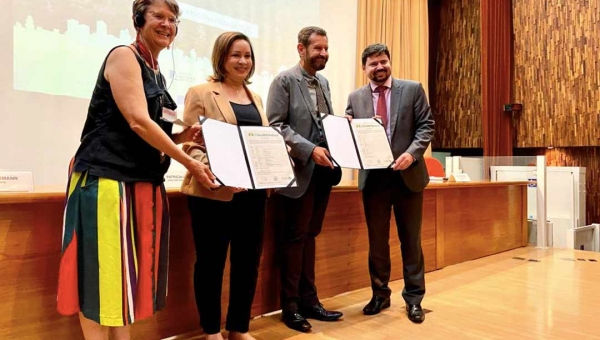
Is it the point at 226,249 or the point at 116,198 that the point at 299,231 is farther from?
the point at 116,198

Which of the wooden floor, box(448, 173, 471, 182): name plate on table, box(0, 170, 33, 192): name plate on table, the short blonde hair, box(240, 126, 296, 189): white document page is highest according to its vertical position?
the short blonde hair

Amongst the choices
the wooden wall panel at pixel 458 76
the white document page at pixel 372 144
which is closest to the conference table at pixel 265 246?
the white document page at pixel 372 144

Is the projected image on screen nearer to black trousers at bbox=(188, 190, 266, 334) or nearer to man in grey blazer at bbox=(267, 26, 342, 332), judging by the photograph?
man in grey blazer at bbox=(267, 26, 342, 332)

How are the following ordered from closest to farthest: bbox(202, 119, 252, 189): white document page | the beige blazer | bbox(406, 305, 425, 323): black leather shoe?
bbox(202, 119, 252, 189): white document page, the beige blazer, bbox(406, 305, 425, 323): black leather shoe

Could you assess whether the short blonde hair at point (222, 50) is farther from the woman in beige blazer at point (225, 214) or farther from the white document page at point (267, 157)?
the white document page at point (267, 157)

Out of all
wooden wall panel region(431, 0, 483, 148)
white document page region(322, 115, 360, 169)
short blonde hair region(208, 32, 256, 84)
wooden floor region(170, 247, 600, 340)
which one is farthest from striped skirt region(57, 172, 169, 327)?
wooden wall panel region(431, 0, 483, 148)

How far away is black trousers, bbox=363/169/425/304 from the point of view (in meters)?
2.16

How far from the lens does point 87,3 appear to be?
10.2ft

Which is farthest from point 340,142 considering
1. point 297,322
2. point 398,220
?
point 297,322

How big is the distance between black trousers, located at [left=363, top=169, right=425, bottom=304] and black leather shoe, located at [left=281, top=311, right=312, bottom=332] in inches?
17.9

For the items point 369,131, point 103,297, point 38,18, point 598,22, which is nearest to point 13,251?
point 103,297

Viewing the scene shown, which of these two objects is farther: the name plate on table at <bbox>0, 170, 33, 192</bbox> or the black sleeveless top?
the name plate on table at <bbox>0, 170, 33, 192</bbox>

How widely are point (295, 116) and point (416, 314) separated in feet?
3.51

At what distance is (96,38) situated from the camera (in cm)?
319
